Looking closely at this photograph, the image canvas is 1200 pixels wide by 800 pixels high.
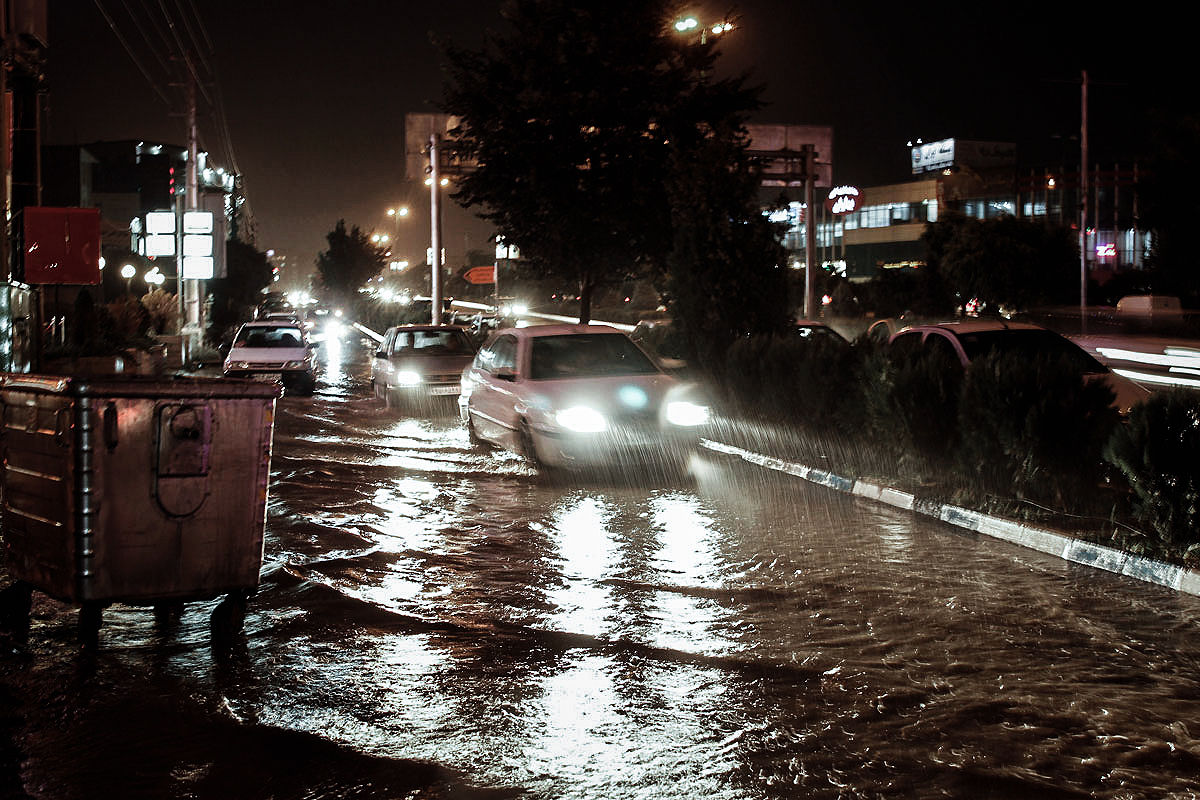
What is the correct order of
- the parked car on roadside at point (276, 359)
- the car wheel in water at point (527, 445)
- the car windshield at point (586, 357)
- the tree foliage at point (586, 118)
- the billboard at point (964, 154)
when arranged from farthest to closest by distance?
the billboard at point (964, 154)
the parked car on roadside at point (276, 359)
the tree foliage at point (586, 118)
the car windshield at point (586, 357)
the car wheel in water at point (527, 445)

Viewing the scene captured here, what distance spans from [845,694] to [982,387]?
5718 mm

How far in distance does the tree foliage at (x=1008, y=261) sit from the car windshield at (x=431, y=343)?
37305 mm

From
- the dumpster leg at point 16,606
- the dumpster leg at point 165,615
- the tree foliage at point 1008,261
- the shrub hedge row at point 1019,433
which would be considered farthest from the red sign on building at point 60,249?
the tree foliage at point 1008,261

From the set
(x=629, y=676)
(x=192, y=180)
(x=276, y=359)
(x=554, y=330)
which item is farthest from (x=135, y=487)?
(x=192, y=180)

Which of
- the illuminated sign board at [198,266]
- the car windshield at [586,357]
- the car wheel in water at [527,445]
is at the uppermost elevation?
the illuminated sign board at [198,266]

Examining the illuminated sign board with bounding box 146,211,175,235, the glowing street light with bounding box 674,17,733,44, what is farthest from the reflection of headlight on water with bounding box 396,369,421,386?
the illuminated sign board with bounding box 146,211,175,235

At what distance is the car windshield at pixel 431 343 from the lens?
21609 millimetres

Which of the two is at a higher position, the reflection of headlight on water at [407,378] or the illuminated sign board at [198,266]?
the illuminated sign board at [198,266]

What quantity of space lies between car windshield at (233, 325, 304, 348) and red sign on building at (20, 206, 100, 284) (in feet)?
30.2

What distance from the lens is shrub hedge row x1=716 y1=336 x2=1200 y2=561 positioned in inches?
330

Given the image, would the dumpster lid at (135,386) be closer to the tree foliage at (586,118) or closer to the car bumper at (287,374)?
the tree foliage at (586,118)

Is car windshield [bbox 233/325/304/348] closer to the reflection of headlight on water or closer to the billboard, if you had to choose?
the reflection of headlight on water

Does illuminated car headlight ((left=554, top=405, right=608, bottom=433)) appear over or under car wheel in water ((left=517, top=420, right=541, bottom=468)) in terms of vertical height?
over

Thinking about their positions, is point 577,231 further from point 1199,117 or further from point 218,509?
point 1199,117
